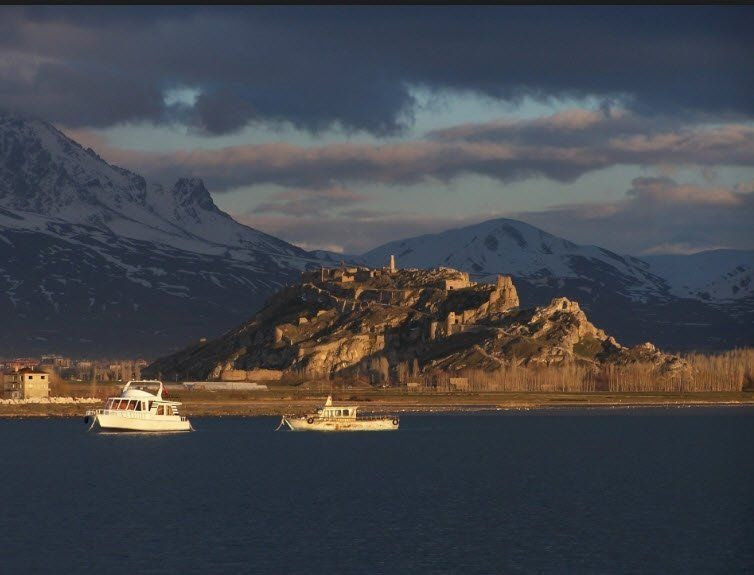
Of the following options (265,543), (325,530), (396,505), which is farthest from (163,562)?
(396,505)

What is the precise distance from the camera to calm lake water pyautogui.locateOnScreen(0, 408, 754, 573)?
3580 inches

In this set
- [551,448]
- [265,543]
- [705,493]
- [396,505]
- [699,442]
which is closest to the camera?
[265,543]

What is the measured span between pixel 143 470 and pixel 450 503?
3985 centimetres

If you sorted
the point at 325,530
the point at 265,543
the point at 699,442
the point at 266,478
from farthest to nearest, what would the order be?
the point at 699,442
the point at 266,478
the point at 325,530
the point at 265,543

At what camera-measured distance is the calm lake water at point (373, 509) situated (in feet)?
298

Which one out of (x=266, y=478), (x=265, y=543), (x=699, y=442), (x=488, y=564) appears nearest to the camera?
(x=488, y=564)

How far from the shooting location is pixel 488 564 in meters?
88.9

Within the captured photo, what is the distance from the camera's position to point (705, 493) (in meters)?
129

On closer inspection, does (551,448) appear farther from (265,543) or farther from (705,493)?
(265,543)

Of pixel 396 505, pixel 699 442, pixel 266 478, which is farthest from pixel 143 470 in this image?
A: pixel 699 442

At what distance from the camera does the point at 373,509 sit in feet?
380

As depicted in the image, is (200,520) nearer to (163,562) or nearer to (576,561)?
(163,562)

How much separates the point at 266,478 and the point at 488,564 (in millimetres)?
54600

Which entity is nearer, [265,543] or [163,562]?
[163,562]
